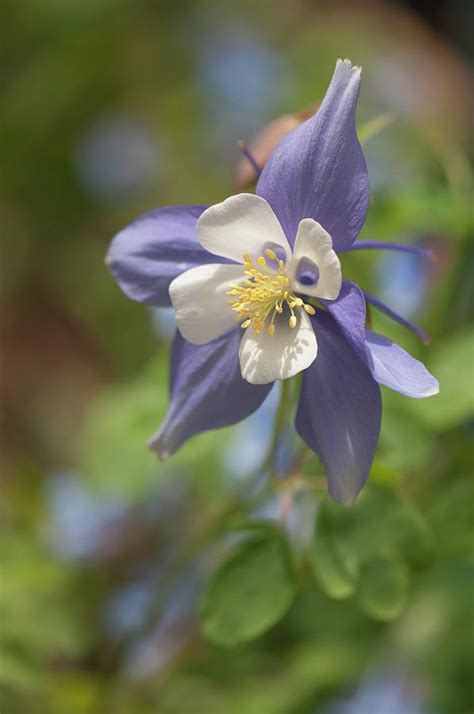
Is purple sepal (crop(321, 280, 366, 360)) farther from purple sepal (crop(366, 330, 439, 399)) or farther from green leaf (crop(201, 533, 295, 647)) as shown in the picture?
green leaf (crop(201, 533, 295, 647))

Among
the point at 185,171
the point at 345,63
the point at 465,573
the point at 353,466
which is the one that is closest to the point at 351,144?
the point at 345,63

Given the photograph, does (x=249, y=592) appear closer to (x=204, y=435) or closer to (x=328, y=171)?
(x=204, y=435)

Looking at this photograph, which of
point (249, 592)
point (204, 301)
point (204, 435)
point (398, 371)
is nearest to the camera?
point (398, 371)

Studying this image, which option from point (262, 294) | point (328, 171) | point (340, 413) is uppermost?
point (328, 171)

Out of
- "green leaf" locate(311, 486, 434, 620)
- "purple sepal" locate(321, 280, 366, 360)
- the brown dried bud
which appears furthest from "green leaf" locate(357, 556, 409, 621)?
the brown dried bud

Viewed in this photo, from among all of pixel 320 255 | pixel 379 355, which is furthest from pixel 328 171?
pixel 379 355

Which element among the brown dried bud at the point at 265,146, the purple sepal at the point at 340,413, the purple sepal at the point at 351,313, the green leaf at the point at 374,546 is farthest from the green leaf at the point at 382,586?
the brown dried bud at the point at 265,146

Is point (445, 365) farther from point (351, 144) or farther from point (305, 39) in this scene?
point (305, 39)
